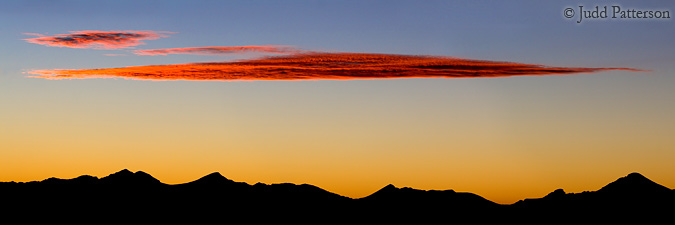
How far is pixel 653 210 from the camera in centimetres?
19625

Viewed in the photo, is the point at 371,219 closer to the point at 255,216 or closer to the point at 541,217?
the point at 255,216

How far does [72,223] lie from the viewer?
179 metres

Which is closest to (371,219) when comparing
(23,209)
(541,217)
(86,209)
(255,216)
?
(255,216)

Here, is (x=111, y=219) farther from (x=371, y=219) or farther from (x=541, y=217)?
(x=541, y=217)

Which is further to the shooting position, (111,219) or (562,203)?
(562,203)

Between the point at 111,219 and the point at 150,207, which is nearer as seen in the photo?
the point at 111,219

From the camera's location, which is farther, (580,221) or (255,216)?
(255,216)

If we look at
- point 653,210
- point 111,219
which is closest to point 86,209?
point 111,219

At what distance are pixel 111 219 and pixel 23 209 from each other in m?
22.6

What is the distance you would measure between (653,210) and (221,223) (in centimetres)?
11749

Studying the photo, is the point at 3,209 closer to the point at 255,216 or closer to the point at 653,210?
the point at 255,216

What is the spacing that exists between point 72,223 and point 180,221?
26630 millimetres

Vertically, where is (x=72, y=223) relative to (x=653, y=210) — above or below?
below

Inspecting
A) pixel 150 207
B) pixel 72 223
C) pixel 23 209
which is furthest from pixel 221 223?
pixel 23 209
